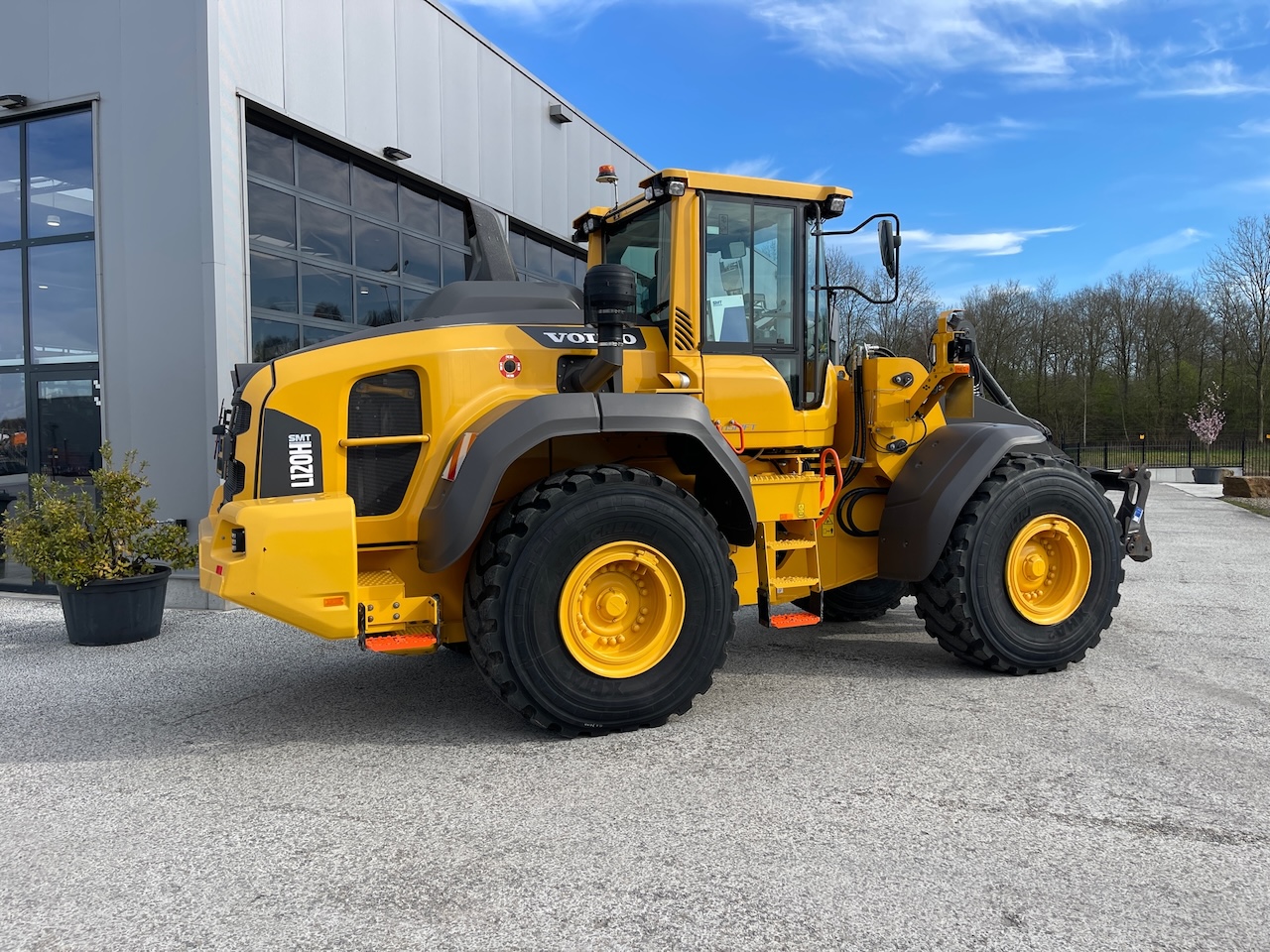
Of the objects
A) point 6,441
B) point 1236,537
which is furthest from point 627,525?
point 1236,537

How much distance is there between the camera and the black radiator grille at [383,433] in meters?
4.19

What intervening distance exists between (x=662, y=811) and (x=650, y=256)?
9.67 ft

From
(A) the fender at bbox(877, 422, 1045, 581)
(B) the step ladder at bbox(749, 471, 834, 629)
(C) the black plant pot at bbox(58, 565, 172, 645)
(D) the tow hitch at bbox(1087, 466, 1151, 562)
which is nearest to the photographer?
(B) the step ladder at bbox(749, 471, 834, 629)

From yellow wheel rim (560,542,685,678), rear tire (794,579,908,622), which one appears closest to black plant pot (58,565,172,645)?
yellow wheel rim (560,542,685,678)

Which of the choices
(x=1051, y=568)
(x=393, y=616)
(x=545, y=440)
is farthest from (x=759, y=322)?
(x=393, y=616)

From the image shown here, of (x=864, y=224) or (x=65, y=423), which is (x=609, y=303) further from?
(x=65, y=423)

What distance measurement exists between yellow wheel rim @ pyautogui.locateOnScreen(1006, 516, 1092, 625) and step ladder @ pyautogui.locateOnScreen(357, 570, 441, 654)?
10.7 feet

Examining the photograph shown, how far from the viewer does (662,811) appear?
3.35 metres

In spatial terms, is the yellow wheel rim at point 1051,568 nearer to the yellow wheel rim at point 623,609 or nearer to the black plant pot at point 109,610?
the yellow wheel rim at point 623,609

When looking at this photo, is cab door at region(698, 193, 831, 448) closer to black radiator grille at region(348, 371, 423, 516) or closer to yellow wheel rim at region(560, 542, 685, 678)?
yellow wheel rim at region(560, 542, 685, 678)

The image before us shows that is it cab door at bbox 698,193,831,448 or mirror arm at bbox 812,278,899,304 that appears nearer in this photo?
cab door at bbox 698,193,831,448

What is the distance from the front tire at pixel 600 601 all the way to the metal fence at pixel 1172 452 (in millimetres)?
28101

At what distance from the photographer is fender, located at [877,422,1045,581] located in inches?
198

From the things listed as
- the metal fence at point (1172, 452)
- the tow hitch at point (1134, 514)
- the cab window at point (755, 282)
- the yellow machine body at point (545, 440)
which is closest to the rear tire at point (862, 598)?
the yellow machine body at point (545, 440)
